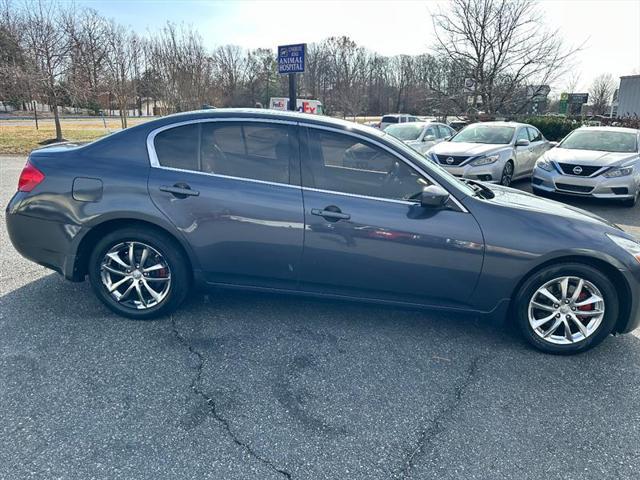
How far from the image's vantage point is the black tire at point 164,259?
3.19 meters

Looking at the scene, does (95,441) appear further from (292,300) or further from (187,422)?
(292,300)

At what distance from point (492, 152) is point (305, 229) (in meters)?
7.19

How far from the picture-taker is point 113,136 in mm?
3291

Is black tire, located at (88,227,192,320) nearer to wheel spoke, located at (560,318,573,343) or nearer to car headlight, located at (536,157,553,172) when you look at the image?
wheel spoke, located at (560,318,573,343)

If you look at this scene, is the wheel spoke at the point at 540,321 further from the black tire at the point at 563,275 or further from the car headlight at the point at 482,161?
the car headlight at the point at 482,161

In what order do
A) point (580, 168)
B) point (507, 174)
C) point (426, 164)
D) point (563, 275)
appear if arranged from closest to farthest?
point (563, 275)
point (426, 164)
point (580, 168)
point (507, 174)

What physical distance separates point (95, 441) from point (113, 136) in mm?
2251

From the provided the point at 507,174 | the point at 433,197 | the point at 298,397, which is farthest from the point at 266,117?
the point at 507,174

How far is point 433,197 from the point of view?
289 centimetres

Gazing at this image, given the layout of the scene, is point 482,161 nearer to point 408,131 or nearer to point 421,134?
point 421,134

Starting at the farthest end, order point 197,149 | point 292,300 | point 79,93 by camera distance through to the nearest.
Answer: point 79,93
point 292,300
point 197,149

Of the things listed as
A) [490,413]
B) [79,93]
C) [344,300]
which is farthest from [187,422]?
[79,93]

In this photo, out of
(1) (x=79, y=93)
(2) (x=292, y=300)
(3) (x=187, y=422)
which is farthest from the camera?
(1) (x=79, y=93)

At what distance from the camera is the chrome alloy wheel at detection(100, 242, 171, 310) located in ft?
10.6
